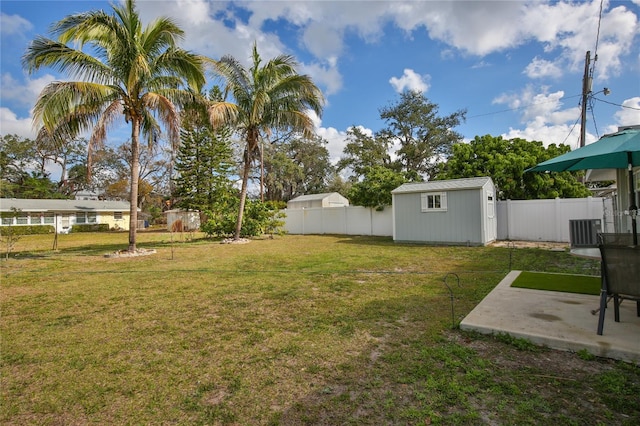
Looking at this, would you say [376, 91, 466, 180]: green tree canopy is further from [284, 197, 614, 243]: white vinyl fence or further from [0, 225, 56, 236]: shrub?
[0, 225, 56, 236]: shrub

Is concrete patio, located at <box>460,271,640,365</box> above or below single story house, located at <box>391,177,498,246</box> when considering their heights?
below

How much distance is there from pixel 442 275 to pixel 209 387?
5.21m

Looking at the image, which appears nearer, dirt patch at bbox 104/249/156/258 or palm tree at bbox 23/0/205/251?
palm tree at bbox 23/0/205/251

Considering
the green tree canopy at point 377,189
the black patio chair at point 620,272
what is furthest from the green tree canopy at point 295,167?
the black patio chair at point 620,272

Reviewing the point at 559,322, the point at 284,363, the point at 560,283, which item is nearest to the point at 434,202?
the point at 560,283

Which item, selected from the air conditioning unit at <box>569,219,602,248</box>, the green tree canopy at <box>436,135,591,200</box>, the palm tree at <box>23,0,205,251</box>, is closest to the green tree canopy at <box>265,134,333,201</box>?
the green tree canopy at <box>436,135,591,200</box>

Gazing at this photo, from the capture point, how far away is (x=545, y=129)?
16016 millimetres

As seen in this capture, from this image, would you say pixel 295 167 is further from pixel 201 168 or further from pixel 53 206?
pixel 53 206

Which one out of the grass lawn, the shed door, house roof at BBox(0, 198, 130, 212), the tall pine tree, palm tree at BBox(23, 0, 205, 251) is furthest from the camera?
the shed door

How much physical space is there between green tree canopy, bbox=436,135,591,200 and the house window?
4.88m

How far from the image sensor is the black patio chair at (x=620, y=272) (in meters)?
2.65

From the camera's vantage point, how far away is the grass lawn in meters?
2.04

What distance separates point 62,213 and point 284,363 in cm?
3312

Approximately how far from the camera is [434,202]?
12141 millimetres
